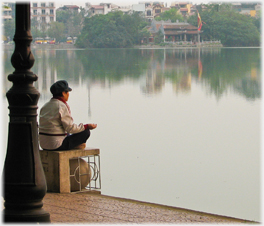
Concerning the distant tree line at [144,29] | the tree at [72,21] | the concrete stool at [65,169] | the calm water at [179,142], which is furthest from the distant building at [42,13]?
the concrete stool at [65,169]

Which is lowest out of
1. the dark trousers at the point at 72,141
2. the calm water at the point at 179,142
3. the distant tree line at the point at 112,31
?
the calm water at the point at 179,142

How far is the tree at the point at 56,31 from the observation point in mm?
111125

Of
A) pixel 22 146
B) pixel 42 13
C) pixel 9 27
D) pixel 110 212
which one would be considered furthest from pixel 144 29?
pixel 22 146

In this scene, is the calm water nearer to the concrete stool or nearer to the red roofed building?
the concrete stool

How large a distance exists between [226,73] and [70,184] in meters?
28.9

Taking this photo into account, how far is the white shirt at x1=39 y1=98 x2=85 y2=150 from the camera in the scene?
5688mm

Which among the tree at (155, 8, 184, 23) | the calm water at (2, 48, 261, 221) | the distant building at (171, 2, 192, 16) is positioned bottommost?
the calm water at (2, 48, 261, 221)

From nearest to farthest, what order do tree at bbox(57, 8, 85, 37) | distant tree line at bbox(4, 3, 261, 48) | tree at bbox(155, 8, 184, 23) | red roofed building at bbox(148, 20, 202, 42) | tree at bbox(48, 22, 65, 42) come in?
1. distant tree line at bbox(4, 3, 261, 48)
2. red roofed building at bbox(148, 20, 202, 42)
3. tree at bbox(48, 22, 65, 42)
4. tree at bbox(57, 8, 85, 37)
5. tree at bbox(155, 8, 184, 23)

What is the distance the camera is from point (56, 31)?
112m

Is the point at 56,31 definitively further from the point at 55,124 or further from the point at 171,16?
the point at 55,124

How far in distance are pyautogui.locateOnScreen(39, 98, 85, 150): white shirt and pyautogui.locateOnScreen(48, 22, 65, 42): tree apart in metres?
107

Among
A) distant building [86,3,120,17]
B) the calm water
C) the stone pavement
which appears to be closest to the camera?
the stone pavement

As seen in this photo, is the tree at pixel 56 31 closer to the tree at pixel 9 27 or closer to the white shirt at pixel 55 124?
the tree at pixel 9 27

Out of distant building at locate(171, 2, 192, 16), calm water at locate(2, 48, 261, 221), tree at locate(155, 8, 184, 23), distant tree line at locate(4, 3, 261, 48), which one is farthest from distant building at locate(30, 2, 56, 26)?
calm water at locate(2, 48, 261, 221)
